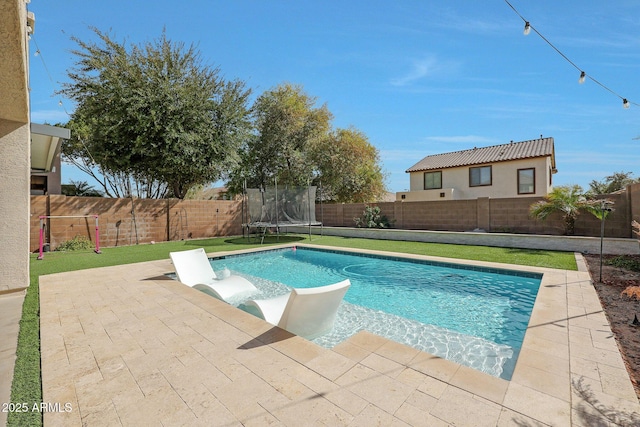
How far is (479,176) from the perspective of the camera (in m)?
17.3

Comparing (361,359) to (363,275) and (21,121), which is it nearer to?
(363,275)

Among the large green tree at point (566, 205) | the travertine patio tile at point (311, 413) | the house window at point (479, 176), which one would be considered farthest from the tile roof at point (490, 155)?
the travertine patio tile at point (311, 413)

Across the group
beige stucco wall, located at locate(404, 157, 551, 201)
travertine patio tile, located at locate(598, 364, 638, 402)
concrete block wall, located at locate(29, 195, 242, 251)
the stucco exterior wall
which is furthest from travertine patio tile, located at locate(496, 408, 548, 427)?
beige stucco wall, located at locate(404, 157, 551, 201)

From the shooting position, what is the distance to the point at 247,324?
3.28 m

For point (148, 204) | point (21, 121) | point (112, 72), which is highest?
point (112, 72)

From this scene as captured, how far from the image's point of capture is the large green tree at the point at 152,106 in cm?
1189

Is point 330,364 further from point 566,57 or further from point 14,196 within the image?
point 566,57

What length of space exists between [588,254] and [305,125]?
1413cm

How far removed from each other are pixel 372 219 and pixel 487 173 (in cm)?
763

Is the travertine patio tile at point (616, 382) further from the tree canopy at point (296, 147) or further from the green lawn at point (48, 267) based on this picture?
the tree canopy at point (296, 147)

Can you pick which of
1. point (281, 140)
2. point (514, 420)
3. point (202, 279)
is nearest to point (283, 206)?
point (281, 140)

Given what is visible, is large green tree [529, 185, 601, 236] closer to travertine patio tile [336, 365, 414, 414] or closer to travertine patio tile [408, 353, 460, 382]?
travertine patio tile [408, 353, 460, 382]

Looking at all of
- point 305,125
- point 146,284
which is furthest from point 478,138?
point 146,284

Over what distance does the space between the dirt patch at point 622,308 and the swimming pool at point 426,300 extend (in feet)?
2.91
